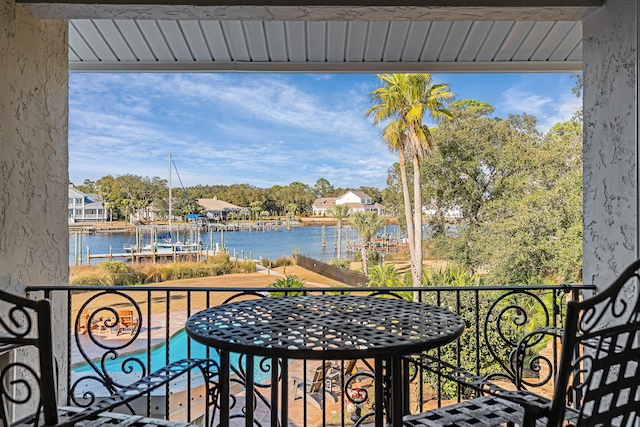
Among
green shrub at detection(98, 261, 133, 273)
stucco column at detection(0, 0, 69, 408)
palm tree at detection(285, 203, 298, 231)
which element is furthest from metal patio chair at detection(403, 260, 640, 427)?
green shrub at detection(98, 261, 133, 273)

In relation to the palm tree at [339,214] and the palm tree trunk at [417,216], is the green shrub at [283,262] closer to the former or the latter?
the palm tree at [339,214]

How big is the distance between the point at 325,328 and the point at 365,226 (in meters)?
14.9

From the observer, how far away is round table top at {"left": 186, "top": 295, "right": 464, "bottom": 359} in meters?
1.08

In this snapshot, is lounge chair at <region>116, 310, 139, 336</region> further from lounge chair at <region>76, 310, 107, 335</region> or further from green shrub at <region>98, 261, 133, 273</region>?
green shrub at <region>98, 261, 133, 273</region>

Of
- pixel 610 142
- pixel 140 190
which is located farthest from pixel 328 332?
pixel 140 190

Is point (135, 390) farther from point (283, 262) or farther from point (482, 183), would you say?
point (283, 262)

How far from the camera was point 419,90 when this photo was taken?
12.5m

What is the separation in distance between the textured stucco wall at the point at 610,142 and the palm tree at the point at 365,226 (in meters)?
13.9

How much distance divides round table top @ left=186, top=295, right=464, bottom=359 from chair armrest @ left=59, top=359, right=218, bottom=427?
5.5 inches

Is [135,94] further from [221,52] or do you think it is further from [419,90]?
[221,52]

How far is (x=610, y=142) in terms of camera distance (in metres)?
1.84

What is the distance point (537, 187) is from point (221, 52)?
12.1 m

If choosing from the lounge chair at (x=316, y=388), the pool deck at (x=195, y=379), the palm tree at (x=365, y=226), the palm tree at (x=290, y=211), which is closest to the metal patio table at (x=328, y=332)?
the pool deck at (x=195, y=379)

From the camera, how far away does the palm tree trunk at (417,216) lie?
43.4 ft
